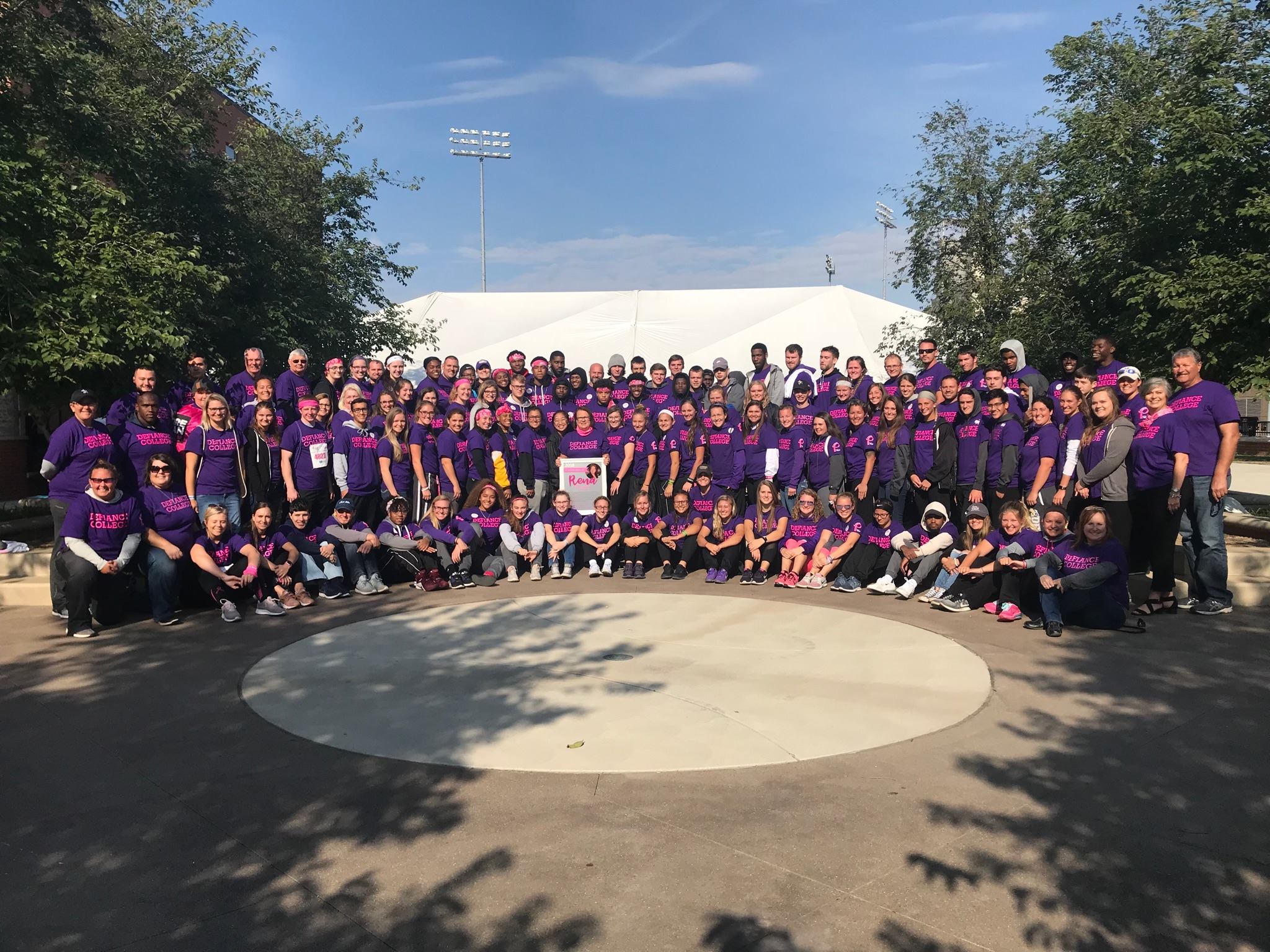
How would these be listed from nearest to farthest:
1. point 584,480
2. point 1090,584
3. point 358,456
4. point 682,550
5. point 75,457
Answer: point 1090,584 < point 75,457 < point 358,456 < point 682,550 < point 584,480

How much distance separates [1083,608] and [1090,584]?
8.4 inches

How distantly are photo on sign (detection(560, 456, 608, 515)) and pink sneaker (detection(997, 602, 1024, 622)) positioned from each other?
4.68 meters

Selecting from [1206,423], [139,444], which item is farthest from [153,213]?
[1206,423]

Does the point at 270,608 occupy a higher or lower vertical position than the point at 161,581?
lower

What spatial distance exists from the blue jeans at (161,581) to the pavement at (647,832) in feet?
5.31

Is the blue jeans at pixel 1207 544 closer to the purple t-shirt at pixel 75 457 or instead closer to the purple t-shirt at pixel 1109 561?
the purple t-shirt at pixel 1109 561

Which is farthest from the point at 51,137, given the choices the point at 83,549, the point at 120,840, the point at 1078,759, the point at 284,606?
the point at 1078,759

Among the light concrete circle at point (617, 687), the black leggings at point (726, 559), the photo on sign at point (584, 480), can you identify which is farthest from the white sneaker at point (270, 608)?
the black leggings at point (726, 559)

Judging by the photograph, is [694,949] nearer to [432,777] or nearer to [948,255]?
[432,777]

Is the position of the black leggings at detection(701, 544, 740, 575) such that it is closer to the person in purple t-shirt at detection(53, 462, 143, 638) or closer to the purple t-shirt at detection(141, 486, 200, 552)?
the purple t-shirt at detection(141, 486, 200, 552)

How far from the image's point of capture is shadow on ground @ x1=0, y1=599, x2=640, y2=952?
9.04 feet

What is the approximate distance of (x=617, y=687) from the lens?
5.36 m

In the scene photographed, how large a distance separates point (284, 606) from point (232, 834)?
180 inches

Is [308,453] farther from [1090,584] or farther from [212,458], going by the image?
[1090,584]
